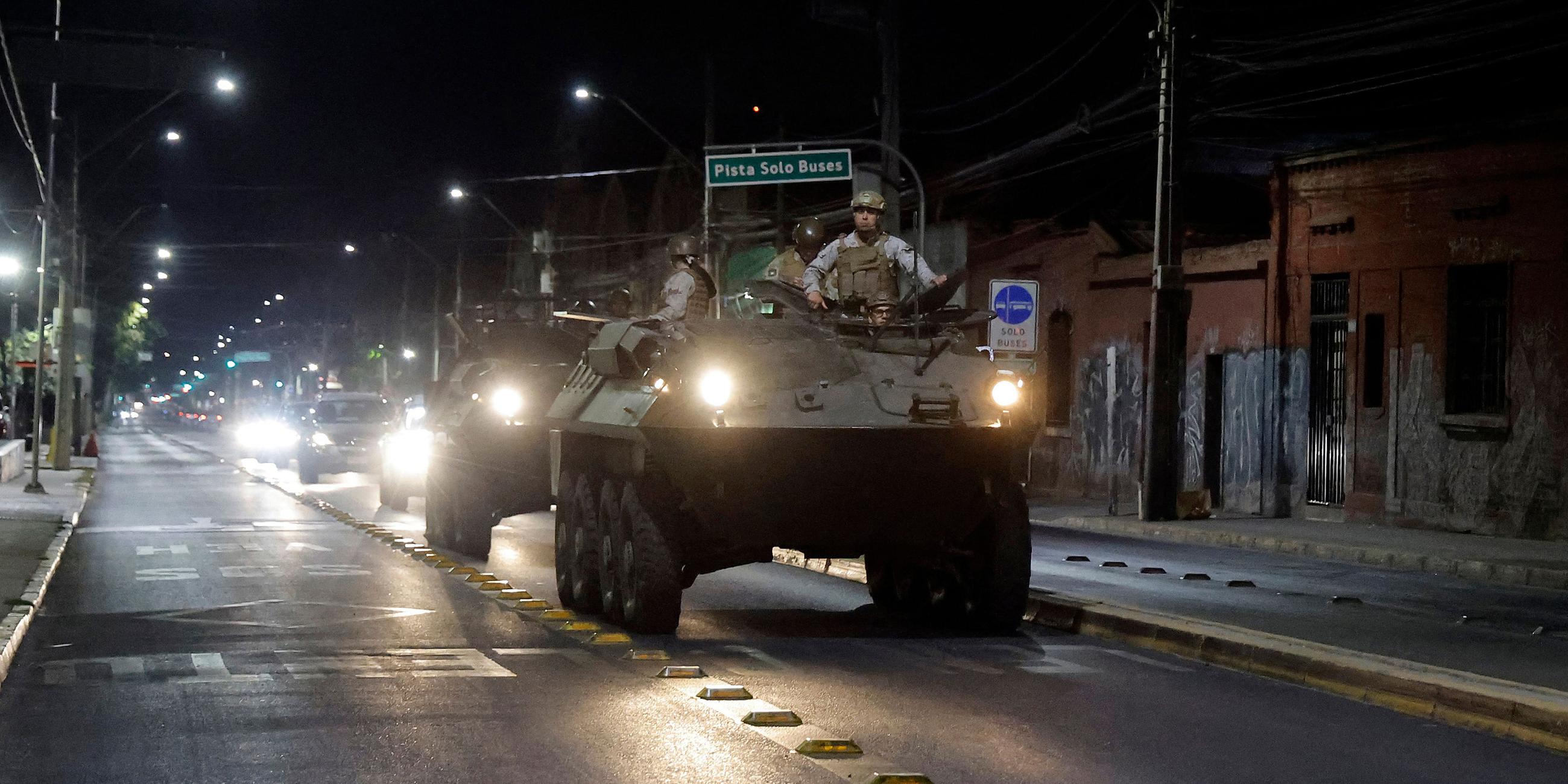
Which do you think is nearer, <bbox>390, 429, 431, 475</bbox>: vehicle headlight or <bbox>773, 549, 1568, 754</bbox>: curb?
<bbox>773, 549, 1568, 754</bbox>: curb

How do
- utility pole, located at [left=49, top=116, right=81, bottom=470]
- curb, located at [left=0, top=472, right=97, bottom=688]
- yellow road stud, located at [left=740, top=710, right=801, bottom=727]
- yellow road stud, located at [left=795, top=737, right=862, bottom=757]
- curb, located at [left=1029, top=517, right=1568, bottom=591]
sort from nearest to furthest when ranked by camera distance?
yellow road stud, located at [left=795, top=737, right=862, bottom=757], yellow road stud, located at [left=740, top=710, right=801, bottom=727], curb, located at [left=0, top=472, right=97, bottom=688], curb, located at [left=1029, top=517, right=1568, bottom=591], utility pole, located at [left=49, top=116, right=81, bottom=470]

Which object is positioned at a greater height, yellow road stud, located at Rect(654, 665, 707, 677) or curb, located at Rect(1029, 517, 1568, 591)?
curb, located at Rect(1029, 517, 1568, 591)

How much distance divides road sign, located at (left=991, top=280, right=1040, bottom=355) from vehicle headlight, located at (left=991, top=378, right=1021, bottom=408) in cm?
1143

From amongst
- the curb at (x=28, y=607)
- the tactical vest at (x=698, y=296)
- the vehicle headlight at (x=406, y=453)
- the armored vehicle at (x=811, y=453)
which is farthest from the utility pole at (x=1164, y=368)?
the armored vehicle at (x=811, y=453)

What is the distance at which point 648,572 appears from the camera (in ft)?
36.7

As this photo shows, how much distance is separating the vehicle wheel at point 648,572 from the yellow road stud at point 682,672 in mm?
1510

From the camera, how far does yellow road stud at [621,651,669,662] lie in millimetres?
10289

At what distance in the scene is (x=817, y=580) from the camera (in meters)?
16.0

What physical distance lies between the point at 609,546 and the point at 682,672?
2.53 m

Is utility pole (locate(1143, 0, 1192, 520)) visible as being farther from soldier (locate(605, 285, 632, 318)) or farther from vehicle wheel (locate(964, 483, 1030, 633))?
vehicle wheel (locate(964, 483, 1030, 633))

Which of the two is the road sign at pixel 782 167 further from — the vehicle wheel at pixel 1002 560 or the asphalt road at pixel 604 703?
the vehicle wheel at pixel 1002 560

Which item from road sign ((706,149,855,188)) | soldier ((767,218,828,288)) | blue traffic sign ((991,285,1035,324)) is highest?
road sign ((706,149,855,188))

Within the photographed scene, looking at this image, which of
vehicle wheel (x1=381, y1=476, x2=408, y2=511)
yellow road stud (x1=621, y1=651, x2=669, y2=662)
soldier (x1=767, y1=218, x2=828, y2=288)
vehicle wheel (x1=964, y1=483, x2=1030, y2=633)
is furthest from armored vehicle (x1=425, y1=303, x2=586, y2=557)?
vehicle wheel (x1=381, y1=476, x2=408, y2=511)

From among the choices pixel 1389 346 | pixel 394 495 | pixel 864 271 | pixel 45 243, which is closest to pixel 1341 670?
pixel 864 271
